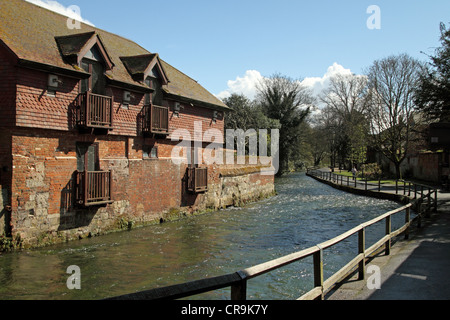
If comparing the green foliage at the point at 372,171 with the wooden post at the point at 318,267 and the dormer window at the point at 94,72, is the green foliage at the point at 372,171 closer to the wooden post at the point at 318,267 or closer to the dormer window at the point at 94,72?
the dormer window at the point at 94,72

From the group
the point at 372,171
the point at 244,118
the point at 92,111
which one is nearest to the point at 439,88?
the point at 92,111

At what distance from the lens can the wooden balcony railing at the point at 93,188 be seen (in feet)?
43.4

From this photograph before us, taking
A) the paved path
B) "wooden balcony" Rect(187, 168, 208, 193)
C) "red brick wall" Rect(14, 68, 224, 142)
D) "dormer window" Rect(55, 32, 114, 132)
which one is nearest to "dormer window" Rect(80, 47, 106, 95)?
"dormer window" Rect(55, 32, 114, 132)

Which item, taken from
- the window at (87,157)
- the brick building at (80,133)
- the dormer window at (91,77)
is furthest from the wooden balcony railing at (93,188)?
the dormer window at (91,77)

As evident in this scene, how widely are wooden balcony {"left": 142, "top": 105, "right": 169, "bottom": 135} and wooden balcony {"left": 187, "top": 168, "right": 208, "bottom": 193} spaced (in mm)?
3186

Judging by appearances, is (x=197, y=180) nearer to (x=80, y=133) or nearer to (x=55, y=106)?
(x=80, y=133)

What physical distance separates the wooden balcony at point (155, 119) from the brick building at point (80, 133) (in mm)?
48

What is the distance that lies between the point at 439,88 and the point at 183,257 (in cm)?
1314

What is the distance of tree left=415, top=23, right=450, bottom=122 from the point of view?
15.7 m

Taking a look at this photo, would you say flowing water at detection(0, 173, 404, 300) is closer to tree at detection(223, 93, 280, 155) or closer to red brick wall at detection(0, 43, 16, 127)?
red brick wall at detection(0, 43, 16, 127)

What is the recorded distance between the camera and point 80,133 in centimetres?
1370

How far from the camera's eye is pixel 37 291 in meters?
8.40
